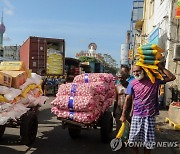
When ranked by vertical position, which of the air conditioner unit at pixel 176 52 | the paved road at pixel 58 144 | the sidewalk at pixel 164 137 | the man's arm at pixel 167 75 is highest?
the air conditioner unit at pixel 176 52

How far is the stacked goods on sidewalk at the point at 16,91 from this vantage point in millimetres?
6144

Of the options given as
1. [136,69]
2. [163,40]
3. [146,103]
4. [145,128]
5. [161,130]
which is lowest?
[161,130]

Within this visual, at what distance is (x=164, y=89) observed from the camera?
13930 mm

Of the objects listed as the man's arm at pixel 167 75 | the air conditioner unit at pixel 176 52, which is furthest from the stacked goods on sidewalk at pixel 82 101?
the air conditioner unit at pixel 176 52

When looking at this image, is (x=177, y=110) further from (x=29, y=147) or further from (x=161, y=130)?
(x=29, y=147)

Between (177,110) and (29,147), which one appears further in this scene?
(177,110)

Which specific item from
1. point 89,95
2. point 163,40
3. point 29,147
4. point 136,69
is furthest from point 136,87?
point 163,40

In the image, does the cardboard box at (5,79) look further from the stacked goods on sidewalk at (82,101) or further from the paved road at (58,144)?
the paved road at (58,144)

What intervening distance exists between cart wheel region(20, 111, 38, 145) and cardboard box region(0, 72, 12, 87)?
2.46 feet

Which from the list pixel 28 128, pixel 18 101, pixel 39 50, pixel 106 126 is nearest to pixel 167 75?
pixel 106 126

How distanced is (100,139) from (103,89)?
136 centimetres

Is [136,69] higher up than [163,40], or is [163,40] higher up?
[163,40]

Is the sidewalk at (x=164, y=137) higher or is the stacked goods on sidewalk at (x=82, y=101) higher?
the stacked goods on sidewalk at (x=82, y=101)

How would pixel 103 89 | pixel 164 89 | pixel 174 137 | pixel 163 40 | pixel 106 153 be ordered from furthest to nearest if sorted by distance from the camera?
pixel 163 40
pixel 164 89
pixel 174 137
pixel 103 89
pixel 106 153
